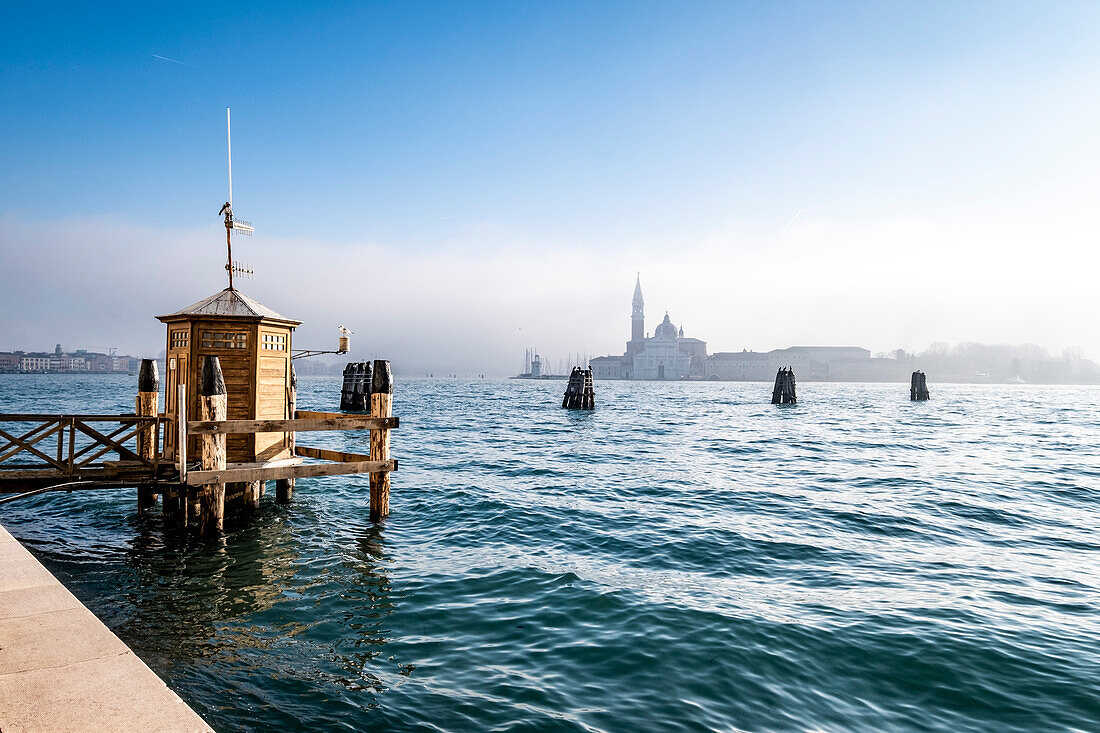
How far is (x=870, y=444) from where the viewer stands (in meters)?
32.4

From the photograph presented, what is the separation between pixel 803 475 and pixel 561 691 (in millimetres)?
17545

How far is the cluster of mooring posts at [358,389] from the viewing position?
57188 mm

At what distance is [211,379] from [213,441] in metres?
1.11

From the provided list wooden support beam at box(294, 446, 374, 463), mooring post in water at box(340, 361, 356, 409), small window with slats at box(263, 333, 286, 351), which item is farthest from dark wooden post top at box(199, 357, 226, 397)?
mooring post in water at box(340, 361, 356, 409)

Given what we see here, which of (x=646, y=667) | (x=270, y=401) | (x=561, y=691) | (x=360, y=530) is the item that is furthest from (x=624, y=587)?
(x=270, y=401)

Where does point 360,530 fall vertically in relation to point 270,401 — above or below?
below

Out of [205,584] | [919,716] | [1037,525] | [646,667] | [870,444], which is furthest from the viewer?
[870,444]

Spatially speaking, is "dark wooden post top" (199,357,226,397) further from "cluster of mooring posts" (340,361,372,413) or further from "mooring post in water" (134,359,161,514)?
"cluster of mooring posts" (340,361,372,413)

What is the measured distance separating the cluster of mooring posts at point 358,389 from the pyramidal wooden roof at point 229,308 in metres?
43.2

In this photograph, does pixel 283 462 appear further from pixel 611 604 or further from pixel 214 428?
pixel 611 604

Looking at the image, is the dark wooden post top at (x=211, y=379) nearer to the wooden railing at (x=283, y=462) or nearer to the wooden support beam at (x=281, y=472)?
the wooden railing at (x=283, y=462)

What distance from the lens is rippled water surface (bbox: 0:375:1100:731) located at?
Result: 21.0 feet

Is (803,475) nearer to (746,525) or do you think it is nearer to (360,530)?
(746,525)

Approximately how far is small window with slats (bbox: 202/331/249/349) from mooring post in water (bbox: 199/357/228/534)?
1.04 m
